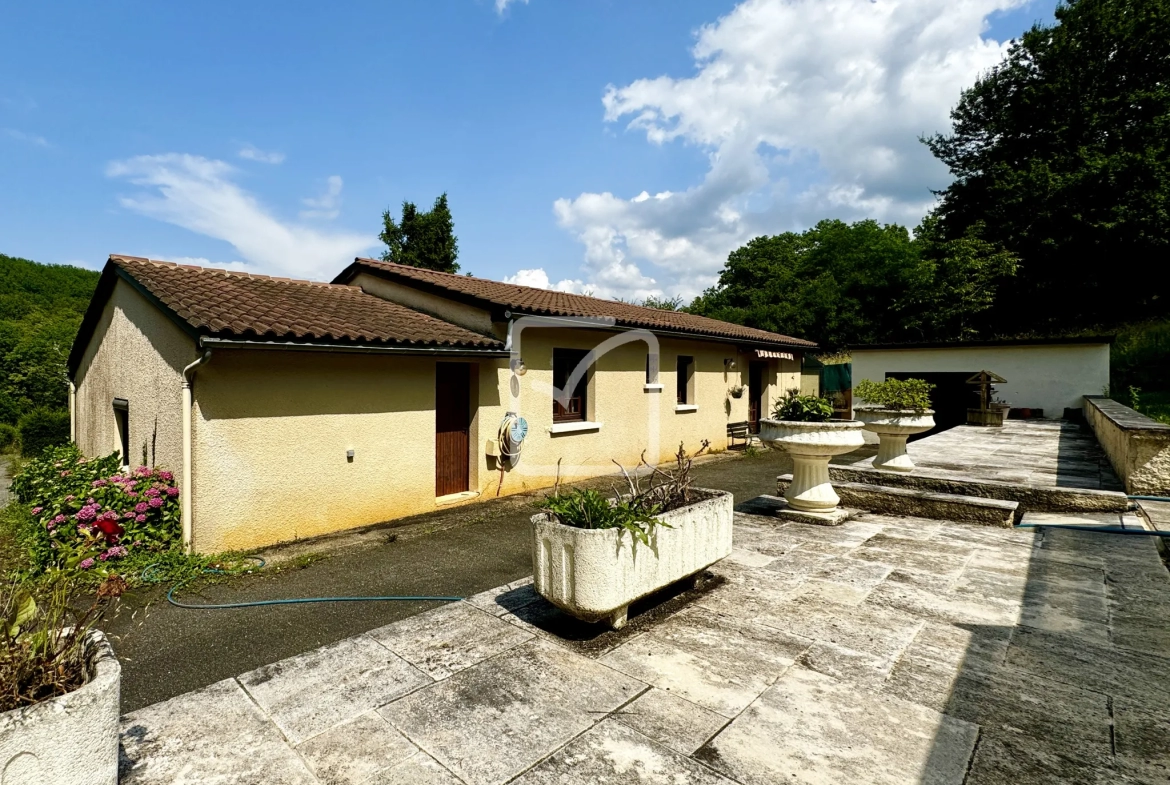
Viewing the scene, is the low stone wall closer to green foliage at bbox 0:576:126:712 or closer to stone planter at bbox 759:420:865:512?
stone planter at bbox 759:420:865:512

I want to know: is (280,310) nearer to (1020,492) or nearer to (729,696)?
(729,696)

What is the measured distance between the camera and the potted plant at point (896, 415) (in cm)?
927

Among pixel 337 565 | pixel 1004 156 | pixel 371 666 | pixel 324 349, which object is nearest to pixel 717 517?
pixel 371 666

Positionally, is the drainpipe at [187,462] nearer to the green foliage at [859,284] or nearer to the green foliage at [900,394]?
the green foliage at [900,394]

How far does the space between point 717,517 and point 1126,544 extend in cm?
492

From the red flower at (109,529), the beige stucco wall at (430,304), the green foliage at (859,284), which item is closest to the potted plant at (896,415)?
the beige stucco wall at (430,304)

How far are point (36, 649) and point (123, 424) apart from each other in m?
10.0

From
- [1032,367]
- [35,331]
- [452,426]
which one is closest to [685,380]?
[452,426]

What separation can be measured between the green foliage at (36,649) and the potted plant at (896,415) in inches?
396

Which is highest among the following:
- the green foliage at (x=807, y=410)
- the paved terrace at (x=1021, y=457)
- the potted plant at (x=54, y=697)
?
the green foliage at (x=807, y=410)

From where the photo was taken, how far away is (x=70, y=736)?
81.7 inches

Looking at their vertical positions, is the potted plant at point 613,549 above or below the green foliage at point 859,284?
below

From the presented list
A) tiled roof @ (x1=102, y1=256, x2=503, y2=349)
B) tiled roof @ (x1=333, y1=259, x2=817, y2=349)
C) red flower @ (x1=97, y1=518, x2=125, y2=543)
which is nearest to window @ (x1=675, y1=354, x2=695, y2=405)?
tiled roof @ (x1=333, y1=259, x2=817, y2=349)

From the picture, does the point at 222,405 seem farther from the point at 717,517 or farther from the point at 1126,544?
the point at 1126,544
